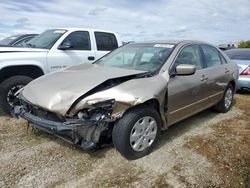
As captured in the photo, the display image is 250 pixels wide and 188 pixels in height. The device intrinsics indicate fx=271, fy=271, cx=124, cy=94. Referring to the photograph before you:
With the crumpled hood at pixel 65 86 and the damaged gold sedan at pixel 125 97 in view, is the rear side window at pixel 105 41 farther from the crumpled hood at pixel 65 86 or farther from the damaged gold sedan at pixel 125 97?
the crumpled hood at pixel 65 86

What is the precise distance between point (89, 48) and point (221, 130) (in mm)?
3422

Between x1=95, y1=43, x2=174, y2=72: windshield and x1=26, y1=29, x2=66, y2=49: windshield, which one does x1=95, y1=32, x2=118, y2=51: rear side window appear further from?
x1=95, y1=43, x2=174, y2=72: windshield

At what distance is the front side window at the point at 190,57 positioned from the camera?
4.15 m

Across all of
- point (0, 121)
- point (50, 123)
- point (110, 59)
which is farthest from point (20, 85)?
point (50, 123)

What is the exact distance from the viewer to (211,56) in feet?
16.6

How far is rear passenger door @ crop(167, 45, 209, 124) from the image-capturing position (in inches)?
152

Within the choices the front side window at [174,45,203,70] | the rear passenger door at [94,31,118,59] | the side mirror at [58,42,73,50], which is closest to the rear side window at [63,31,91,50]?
the side mirror at [58,42,73,50]

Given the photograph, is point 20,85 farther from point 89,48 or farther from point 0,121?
point 89,48

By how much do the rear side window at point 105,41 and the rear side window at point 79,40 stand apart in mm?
280

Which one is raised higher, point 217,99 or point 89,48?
point 89,48

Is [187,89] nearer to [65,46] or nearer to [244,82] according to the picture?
[65,46]

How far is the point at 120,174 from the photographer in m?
3.11

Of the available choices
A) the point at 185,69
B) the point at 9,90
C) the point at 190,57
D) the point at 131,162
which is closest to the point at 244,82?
the point at 190,57

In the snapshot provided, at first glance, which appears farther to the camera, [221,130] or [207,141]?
[221,130]
